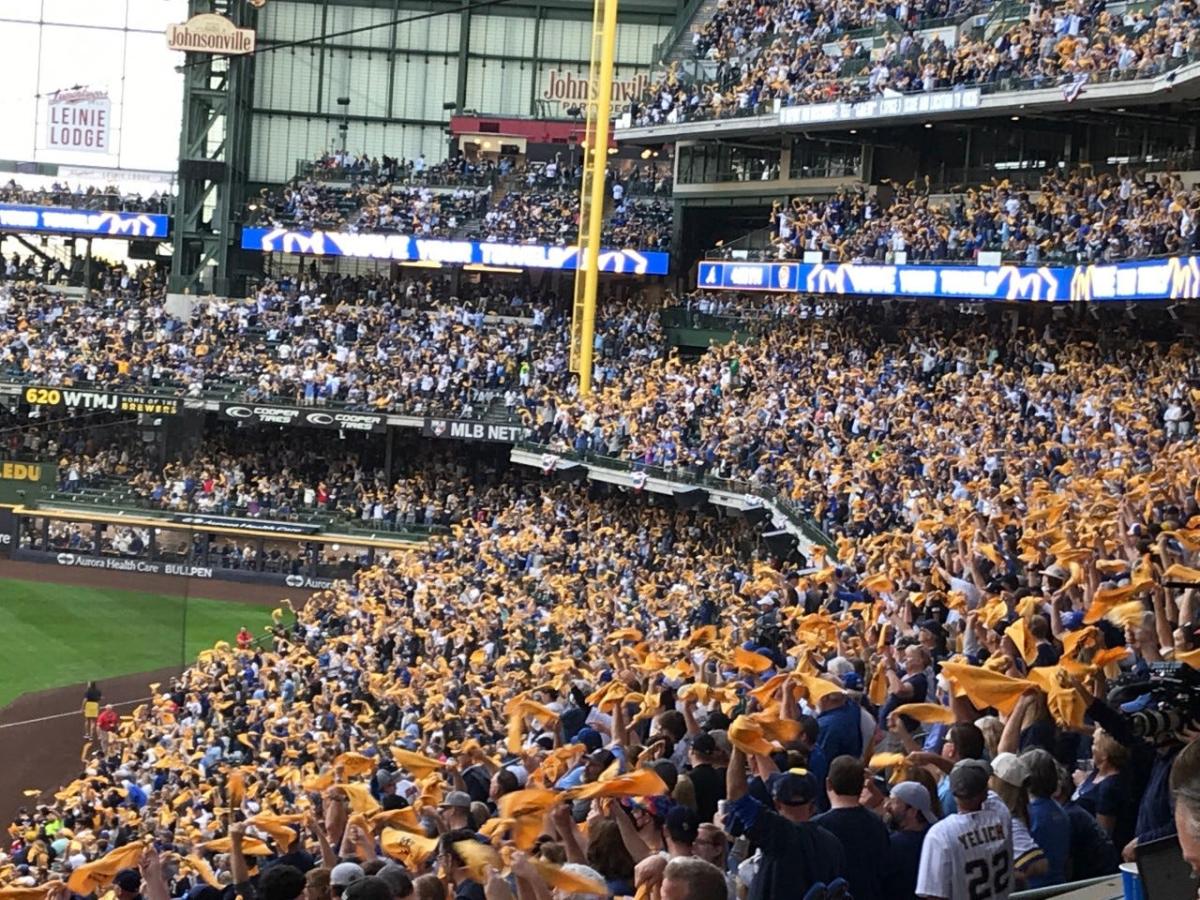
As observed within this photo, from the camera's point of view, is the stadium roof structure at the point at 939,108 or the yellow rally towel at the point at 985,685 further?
the stadium roof structure at the point at 939,108

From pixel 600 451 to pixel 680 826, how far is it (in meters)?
27.2

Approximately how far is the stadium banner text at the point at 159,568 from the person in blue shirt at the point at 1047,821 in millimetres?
30352

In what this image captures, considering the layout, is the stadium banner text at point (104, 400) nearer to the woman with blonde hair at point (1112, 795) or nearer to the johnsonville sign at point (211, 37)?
the johnsonville sign at point (211, 37)

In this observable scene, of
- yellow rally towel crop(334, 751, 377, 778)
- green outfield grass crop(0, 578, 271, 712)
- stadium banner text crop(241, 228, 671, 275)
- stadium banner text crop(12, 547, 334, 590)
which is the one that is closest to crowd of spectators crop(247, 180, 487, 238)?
stadium banner text crop(241, 228, 671, 275)

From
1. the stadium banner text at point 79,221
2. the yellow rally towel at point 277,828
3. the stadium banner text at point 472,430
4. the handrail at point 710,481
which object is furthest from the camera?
the stadium banner text at point 79,221

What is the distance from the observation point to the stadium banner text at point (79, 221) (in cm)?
4478

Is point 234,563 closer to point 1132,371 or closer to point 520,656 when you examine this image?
point 520,656

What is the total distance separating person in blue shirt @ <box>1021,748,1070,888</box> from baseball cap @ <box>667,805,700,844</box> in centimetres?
131

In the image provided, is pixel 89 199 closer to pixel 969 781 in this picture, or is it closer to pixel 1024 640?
pixel 1024 640

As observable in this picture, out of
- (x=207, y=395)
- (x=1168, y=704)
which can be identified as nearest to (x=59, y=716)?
(x=207, y=395)

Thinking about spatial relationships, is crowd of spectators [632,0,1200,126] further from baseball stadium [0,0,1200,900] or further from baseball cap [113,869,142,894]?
baseball cap [113,869,142,894]

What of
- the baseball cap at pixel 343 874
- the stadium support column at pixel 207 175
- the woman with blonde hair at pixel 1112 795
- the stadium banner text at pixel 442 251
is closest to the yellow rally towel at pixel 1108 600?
the woman with blonde hair at pixel 1112 795

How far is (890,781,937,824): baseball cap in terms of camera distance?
6.71m

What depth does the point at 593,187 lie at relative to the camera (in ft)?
123
